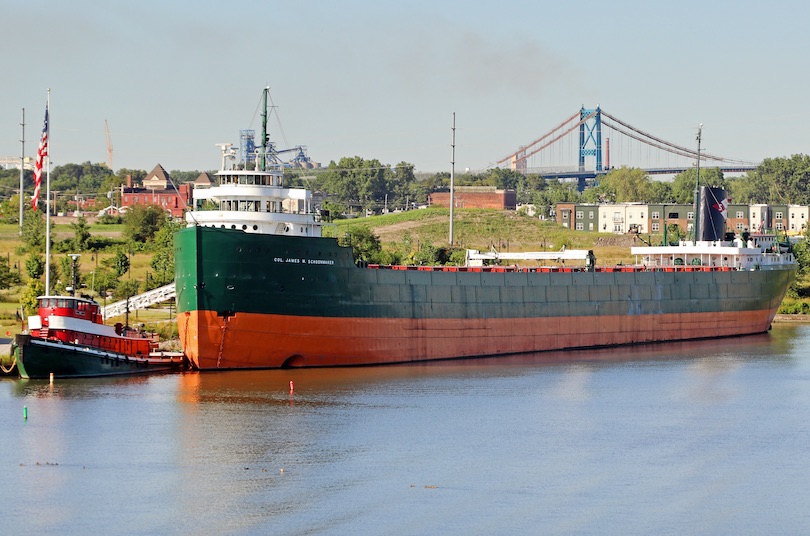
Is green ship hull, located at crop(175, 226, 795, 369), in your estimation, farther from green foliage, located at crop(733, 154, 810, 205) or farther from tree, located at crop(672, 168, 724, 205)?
green foliage, located at crop(733, 154, 810, 205)

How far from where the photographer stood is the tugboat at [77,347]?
144 feet

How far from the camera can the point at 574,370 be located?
50.7 meters

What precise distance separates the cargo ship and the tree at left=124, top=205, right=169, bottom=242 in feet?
120

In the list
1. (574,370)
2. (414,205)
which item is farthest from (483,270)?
(414,205)

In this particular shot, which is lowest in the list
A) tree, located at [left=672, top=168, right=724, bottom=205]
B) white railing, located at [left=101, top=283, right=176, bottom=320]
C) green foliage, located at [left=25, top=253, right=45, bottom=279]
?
white railing, located at [left=101, top=283, right=176, bottom=320]

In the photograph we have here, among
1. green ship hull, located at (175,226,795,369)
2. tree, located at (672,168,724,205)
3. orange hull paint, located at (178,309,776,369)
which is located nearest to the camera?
green ship hull, located at (175,226,795,369)

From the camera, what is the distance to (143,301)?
61469 mm

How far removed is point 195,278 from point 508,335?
15.5m

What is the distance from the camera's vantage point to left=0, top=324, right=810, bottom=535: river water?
92.1 feet

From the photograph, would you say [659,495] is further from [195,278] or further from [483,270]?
[483,270]

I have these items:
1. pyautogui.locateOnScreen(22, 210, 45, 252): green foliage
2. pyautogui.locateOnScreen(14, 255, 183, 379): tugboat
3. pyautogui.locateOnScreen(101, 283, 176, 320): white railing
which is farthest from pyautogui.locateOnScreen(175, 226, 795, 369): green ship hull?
pyautogui.locateOnScreen(22, 210, 45, 252): green foliage

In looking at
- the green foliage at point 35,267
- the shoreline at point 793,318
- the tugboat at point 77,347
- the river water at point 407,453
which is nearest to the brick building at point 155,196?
the green foliage at point 35,267

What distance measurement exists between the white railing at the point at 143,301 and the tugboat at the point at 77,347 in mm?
10985

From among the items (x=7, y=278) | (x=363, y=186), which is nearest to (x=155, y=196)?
(x=363, y=186)
